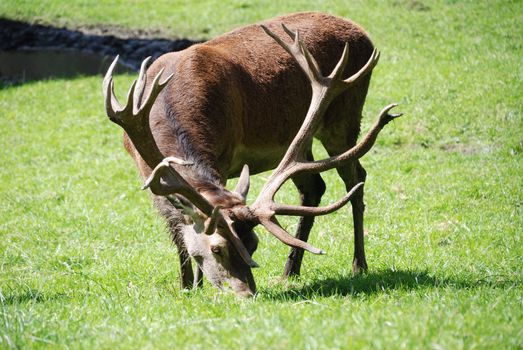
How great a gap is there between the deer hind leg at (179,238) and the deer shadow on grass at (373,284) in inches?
27.8

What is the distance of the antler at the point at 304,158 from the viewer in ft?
16.3

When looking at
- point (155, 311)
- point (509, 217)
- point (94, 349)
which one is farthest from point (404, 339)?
point (509, 217)

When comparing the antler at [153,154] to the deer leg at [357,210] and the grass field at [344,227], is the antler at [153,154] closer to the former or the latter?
the grass field at [344,227]

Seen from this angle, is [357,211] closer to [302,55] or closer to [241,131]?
[241,131]

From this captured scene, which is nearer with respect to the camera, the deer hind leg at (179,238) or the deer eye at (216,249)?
the deer eye at (216,249)

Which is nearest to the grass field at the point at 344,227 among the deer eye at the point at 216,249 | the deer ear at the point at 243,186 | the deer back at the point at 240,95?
the deer eye at the point at 216,249

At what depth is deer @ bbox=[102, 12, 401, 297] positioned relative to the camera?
5020mm

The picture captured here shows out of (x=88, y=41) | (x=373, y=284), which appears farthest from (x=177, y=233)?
(x=88, y=41)

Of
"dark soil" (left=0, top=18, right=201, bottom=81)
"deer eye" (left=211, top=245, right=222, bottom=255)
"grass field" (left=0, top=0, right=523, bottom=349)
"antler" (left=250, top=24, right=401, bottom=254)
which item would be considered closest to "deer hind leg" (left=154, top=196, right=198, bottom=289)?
"grass field" (left=0, top=0, right=523, bottom=349)

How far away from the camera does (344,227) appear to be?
7914 millimetres

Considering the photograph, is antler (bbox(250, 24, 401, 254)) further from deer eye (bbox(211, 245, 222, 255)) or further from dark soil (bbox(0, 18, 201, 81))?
dark soil (bbox(0, 18, 201, 81))

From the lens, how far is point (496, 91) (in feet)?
38.4

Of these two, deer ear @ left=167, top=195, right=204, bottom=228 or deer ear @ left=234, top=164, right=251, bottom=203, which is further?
deer ear @ left=234, top=164, right=251, bottom=203

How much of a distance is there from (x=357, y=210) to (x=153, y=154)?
232 centimetres
